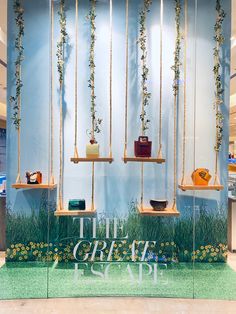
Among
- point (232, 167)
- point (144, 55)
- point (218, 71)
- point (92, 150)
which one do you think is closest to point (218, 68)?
point (218, 71)

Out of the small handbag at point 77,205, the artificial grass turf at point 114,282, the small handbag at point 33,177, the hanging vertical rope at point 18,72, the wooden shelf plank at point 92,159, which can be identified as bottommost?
the artificial grass turf at point 114,282

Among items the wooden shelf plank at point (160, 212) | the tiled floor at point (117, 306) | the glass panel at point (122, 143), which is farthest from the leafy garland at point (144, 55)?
the tiled floor at point (117, 306)

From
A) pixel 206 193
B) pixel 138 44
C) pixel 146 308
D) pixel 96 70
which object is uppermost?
pixel 138 44

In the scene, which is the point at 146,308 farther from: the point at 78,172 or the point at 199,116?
the point at 199,116

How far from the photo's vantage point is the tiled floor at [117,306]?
2885 millimetres

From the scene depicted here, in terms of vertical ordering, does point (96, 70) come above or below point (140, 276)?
above

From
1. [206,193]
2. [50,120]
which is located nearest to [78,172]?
[50,120]

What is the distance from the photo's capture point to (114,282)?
10.7ft

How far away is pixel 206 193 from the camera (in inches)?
153

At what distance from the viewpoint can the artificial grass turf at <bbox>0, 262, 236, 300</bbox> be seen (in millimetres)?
3168

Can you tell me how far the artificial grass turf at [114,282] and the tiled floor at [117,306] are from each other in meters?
0.08

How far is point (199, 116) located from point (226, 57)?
68 cm

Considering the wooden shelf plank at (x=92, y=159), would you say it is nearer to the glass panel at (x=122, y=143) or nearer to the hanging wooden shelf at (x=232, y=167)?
the glass panel at (x=122, y=143)

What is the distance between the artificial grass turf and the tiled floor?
84 millimetres
